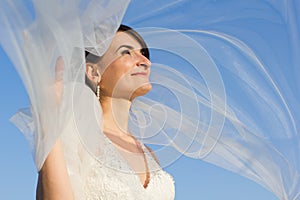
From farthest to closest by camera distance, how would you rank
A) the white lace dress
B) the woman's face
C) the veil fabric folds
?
the white lace dress
the woman's face
the veil fabric folds

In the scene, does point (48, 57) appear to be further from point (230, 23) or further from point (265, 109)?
point (265, 109)

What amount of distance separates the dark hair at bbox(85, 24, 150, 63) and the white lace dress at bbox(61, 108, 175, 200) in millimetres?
575

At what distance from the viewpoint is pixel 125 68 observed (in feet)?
13.6

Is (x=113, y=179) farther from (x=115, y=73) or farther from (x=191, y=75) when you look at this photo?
(x=191, y=75)

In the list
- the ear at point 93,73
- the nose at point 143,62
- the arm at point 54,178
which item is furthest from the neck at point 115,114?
the arm at point 54,178

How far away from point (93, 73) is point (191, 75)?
0.67 m

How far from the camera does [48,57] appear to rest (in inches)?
126

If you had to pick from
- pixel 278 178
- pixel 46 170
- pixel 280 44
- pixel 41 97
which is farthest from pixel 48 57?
pixel 278 178

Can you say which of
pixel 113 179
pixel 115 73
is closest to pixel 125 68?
pixel 115 73

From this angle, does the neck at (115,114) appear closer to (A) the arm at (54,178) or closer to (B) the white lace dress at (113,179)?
(B) the white lace dress at (113,179)

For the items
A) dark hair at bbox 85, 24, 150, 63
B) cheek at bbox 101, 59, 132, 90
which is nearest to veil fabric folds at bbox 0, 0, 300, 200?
dark hair at bbox 85, 24, 150, 63

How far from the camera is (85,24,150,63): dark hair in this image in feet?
12.0

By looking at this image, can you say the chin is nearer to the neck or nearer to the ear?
the neck

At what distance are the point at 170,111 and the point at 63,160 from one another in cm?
115
